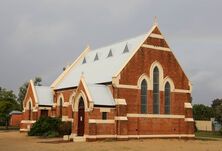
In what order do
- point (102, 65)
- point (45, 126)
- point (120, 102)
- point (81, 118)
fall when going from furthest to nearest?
point (102, 65)
point (45, 126)
point (81, 118)
point (120, 102)

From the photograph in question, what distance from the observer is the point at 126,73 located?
43281 mm

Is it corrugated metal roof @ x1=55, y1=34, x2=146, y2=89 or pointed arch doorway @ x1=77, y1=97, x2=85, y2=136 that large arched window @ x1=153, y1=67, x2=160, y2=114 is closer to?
corrugated metal roof @ x1=55, y1=34, x2=146, y2=89

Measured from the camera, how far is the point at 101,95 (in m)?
41.6

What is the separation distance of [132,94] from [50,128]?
1154cm

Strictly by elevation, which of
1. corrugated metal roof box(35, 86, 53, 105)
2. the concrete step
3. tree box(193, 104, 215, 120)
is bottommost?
the concrete step

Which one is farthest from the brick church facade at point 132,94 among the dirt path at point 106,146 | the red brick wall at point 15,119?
the red brick wall at point 15,119

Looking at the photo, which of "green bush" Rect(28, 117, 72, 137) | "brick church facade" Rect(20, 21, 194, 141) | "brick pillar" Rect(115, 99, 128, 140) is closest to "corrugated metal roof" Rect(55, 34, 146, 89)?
"brick church facade" Rect(20, 21, 194, 141)

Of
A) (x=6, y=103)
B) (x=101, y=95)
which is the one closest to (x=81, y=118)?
(x=101, y=95)

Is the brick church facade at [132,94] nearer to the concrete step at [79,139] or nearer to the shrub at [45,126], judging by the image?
the concrete step at [79,139]

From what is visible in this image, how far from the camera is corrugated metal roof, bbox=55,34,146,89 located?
45438 mm

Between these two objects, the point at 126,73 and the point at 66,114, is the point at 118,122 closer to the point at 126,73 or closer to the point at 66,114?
the point at 126,73

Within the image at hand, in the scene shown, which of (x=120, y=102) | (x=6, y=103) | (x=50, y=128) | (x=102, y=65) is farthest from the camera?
(x=6, y=103)

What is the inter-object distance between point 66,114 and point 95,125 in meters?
12.5

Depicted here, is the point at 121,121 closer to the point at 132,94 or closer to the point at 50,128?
the point at 132,94
